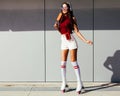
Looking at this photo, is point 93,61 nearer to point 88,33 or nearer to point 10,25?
point 88,33

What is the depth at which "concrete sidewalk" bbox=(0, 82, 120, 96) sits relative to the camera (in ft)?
27.6

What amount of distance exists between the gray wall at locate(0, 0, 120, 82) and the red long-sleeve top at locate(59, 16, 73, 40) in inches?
49.6

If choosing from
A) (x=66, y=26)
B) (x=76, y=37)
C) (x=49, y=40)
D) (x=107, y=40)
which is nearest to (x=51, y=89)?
(x=49, y=40)

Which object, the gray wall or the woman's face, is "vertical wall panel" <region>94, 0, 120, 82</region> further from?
the woman's face

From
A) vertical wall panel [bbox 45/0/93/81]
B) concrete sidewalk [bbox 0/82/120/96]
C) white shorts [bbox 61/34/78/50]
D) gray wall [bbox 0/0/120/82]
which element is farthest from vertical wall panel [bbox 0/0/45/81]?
white shorts [bbox 61/34/78/50]

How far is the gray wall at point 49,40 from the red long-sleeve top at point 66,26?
1.26m

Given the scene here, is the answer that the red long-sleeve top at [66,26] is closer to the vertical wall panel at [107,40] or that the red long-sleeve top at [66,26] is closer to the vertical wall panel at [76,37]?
the vertical wall panel at [76,37]

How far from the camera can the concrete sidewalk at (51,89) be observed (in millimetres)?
8414

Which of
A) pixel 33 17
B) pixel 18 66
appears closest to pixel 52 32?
pixel 33 17

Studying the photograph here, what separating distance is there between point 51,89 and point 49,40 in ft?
4.24

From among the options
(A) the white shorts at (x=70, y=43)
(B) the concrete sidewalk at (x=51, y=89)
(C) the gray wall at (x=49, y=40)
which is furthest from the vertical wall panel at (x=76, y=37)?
(A) the white shorts at (x=70, y=43)

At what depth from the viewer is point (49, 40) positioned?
9.54 m

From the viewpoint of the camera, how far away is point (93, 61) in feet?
31.3

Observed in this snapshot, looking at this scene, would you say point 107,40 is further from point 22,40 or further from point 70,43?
point 22,40
